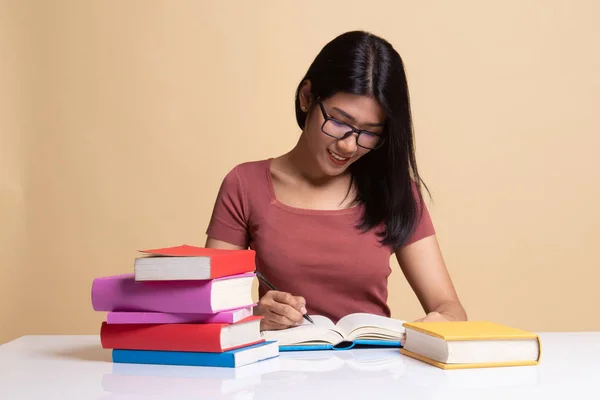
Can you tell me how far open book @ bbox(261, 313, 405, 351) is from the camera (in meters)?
1.60

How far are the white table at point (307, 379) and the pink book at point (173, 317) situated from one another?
0.08 m

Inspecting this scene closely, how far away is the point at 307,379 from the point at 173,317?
274 mm

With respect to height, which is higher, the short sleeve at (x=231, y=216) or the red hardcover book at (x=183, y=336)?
the short sleeve at (x=231, y=216)

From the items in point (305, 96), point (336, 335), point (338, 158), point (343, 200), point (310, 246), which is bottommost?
point (336, 335)

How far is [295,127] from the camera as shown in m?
3.47

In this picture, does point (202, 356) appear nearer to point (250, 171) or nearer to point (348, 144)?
point (348, 144)

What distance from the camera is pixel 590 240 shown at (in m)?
3.47

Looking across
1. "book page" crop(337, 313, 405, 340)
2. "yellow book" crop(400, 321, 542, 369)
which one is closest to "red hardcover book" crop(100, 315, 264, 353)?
"book page" crop(337, 313, 405, 340)

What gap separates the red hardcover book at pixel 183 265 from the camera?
1.37 metres

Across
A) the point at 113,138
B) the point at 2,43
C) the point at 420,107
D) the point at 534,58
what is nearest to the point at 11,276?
the point at 113,138

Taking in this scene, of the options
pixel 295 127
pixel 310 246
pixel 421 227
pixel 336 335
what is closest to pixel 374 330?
pixel 336 335

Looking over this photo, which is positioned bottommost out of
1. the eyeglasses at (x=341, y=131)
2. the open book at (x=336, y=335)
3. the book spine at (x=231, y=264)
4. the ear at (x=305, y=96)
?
the open book at (x=336, y=335)

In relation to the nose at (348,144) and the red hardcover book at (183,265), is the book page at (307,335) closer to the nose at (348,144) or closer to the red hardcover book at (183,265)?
the red hardcover book at (183,265)

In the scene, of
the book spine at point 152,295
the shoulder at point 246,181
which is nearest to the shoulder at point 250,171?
the shoulder at point 246,181
